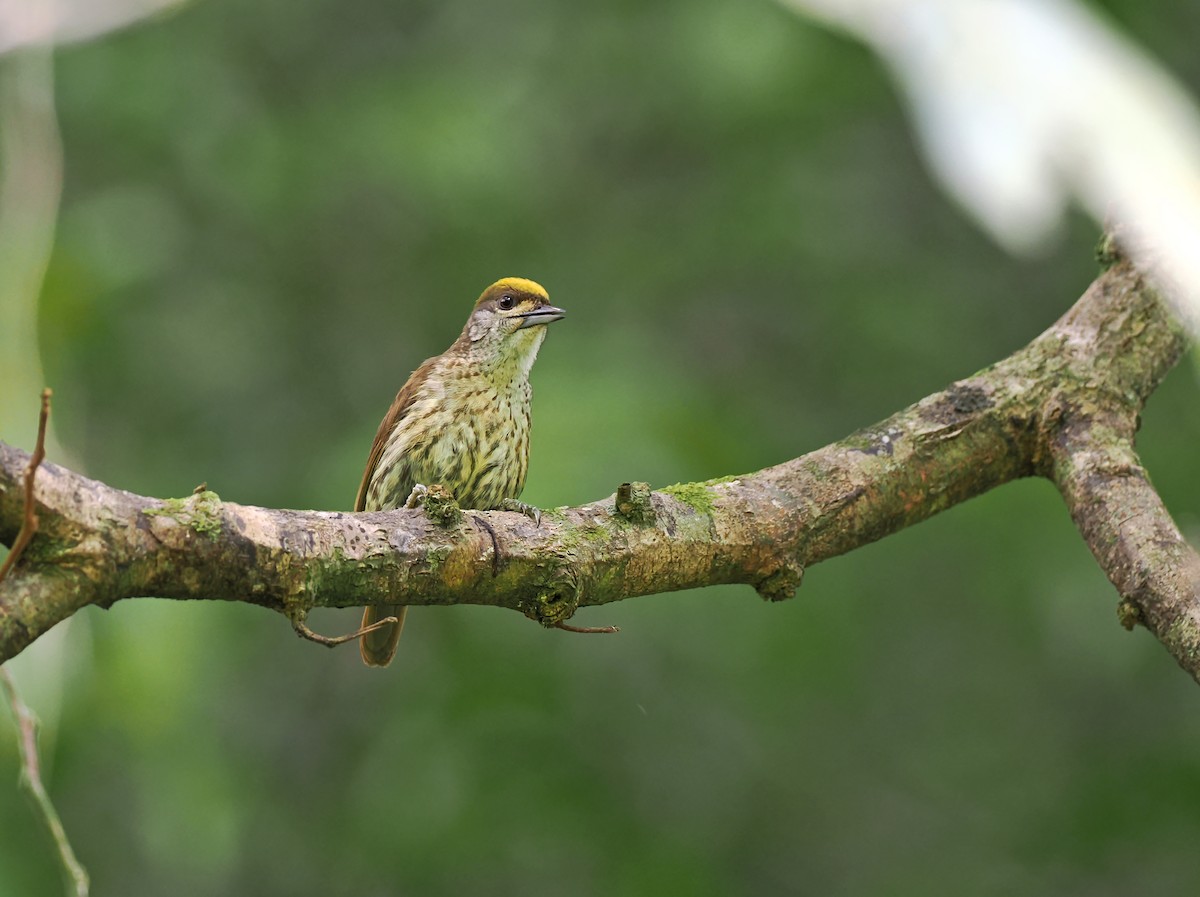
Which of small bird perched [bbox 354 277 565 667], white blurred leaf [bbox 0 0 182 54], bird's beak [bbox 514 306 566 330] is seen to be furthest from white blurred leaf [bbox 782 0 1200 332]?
bird's beak [bbox 514 306 566 330]

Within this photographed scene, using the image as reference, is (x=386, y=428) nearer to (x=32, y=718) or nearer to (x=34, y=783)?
(x=32, y=718)

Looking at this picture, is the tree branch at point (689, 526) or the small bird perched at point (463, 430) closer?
the tree branch at point (689, 526)

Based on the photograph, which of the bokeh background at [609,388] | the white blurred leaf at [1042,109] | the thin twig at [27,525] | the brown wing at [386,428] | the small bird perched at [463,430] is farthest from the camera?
the bokeh background at [609,388]

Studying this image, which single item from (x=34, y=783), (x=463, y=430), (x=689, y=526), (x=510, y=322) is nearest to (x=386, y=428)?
(x=463, y=430)

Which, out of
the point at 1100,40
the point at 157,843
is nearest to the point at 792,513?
the point at 1100,40

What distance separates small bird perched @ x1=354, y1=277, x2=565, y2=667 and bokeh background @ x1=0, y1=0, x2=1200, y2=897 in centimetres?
131

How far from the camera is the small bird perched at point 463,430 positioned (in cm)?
461

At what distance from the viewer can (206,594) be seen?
2250 millimetres

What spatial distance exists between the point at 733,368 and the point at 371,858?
379 cm

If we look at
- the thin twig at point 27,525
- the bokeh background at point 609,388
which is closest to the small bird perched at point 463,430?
the bokeh background at point 609,388

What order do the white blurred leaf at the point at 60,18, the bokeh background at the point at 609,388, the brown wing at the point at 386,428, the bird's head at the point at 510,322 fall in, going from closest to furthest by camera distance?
the white blurred leaf at the point at 60,18 < the brown wing at the point at 386,428 < the bird's head at the point at 510,322 < the bokeh background at the point at 609,388

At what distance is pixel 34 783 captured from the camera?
1.97 metres

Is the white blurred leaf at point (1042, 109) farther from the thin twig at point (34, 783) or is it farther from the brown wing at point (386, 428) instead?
the brown wing at point (386, 428)

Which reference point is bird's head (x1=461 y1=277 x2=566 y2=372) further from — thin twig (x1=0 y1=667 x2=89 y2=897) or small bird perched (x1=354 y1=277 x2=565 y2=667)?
thin twig (x1=0 y1=667 x2=89 y2=897)
